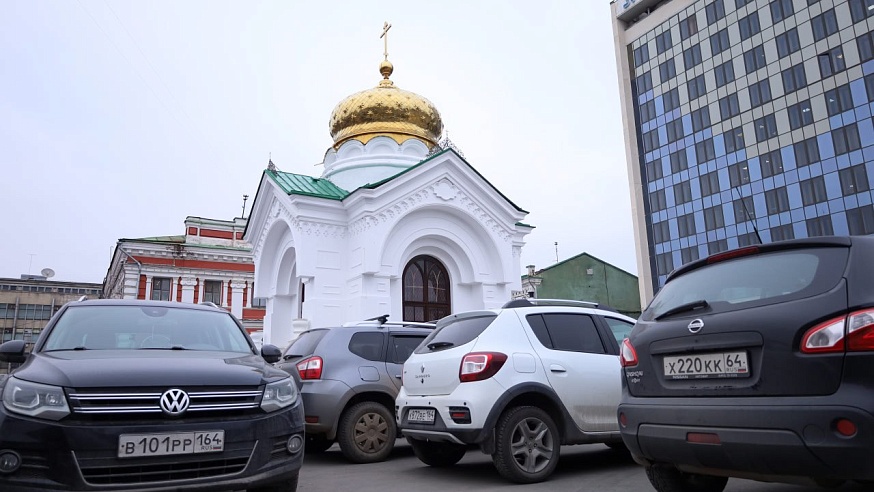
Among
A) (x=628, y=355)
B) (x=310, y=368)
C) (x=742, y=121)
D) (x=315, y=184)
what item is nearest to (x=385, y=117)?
(x=315, y=184)

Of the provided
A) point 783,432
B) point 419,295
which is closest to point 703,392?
point 783,432

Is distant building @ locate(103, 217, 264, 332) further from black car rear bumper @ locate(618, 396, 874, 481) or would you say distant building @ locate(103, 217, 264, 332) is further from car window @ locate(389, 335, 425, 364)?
black car rear bumper @ locate(618, 396, 874, 481)

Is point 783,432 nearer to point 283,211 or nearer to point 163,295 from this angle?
point 283,211

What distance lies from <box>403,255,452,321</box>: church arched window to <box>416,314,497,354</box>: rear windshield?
10.1 metres

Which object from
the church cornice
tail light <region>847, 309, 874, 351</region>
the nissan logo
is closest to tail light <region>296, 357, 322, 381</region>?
the nissan logo

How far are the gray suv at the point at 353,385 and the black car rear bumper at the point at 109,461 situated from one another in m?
3.04

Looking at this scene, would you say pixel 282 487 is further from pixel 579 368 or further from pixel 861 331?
pixel 861 331

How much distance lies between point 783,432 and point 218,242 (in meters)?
36.5

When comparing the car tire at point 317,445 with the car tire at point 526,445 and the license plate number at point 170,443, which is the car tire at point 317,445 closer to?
the car tire at point 526,445

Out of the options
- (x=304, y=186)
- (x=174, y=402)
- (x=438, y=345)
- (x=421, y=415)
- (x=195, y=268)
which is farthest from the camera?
(x=195, y=268)

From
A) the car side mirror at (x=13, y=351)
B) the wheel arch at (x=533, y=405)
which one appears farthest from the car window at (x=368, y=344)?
the car side mirror at (x=13, y=351)

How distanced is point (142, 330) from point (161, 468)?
174cm

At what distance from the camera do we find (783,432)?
304 centimetres

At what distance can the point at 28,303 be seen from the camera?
199 feet
